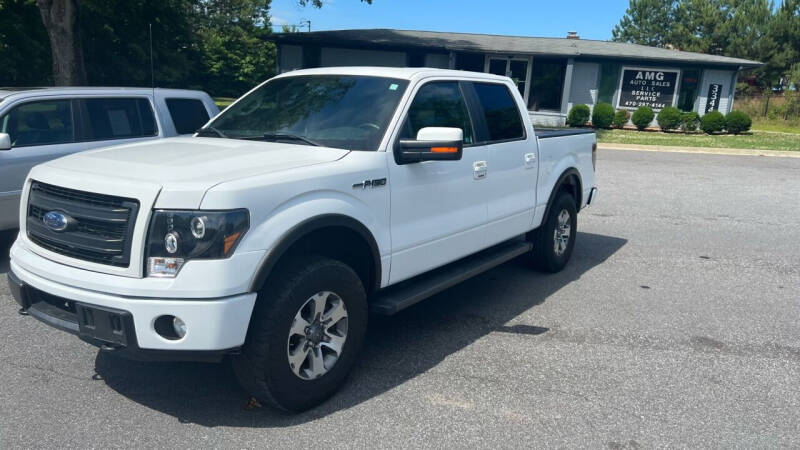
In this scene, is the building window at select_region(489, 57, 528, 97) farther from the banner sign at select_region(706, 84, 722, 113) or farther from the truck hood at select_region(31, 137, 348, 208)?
the truck hood at select_region(31, 137, 348, 208)

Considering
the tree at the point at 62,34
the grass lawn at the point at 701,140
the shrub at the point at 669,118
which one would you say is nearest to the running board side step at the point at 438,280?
the tree at the point at 62,34

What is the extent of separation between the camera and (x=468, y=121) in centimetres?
510

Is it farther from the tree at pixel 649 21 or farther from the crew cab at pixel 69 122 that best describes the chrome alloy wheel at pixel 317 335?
the tree at pixel 649 21

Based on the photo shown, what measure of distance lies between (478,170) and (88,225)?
280 centimetres

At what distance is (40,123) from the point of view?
6684 millimetres

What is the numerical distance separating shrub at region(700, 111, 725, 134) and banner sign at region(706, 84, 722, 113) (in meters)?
2.29

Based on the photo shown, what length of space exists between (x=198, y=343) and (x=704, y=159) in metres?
17.9

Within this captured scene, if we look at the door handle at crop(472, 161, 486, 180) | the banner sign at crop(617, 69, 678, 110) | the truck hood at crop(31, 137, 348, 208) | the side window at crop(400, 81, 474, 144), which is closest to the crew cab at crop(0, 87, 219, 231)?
the truck hood at crop(31, 137, 348, 208)

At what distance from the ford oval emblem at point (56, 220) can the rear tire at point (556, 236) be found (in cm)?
428

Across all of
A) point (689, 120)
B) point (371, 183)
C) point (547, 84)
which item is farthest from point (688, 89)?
point (371, 183)

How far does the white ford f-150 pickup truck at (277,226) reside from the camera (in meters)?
3.14

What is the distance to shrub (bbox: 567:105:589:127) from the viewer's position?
27078 mm

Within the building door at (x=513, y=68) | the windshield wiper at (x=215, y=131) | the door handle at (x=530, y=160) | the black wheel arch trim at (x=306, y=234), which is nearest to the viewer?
the black wheel arch trim at (x=306, y=234)

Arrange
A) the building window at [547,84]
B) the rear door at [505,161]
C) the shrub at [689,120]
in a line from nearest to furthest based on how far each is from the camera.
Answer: the rear door at [505,161] → the shrub at [689,120] → the building window at [547,84]
